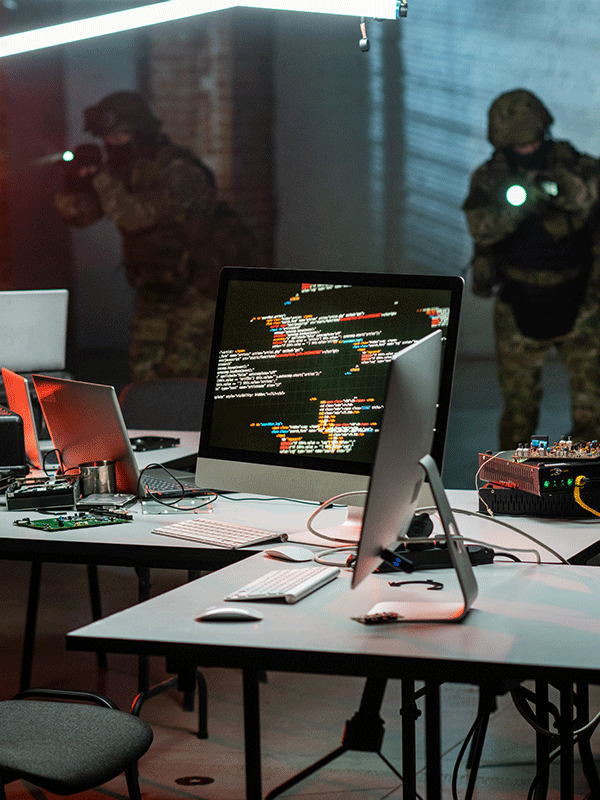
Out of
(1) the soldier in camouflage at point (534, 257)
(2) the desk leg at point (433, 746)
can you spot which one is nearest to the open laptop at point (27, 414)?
(2) the desk leg at point (433, 746)

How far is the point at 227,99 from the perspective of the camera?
4.82 meters

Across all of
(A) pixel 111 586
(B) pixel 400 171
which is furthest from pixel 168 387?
(B) pixel 400 171

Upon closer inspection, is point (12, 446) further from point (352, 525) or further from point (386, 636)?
point (386, 636)

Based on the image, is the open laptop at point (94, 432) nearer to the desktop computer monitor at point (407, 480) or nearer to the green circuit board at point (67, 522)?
the green circuit board at point (67, 522)

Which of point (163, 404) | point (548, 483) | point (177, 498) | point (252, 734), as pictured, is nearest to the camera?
point (252, 734)

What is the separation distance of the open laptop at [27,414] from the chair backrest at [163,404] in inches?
33.1

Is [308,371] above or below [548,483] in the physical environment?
above

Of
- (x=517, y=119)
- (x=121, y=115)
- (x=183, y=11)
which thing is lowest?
(x=183, y=11)

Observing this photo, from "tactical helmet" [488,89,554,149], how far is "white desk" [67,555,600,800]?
3416 millimetres

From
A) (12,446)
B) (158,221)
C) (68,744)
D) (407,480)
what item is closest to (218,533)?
(68,744)

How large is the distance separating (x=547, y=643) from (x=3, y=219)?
4678 mm

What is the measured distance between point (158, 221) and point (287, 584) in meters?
3.83

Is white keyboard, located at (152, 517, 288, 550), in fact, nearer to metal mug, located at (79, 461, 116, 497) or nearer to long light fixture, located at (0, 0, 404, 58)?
metal mug, located at (79, 461, 116, 497)

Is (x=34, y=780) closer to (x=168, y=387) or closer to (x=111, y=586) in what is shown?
(x=168, y=387)
